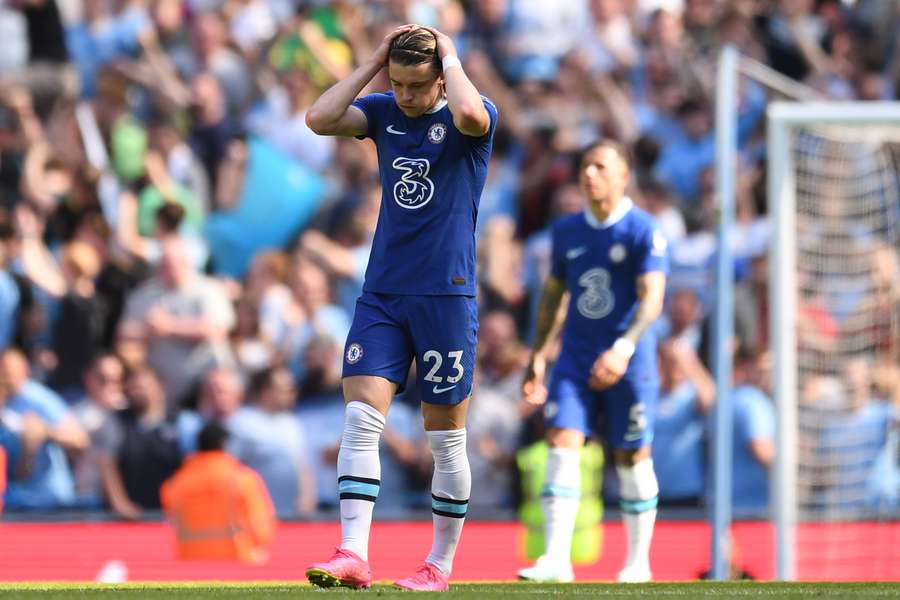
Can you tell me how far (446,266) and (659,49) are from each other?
9356 millimetres

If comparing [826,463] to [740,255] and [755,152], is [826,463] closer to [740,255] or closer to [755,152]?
[740,255]

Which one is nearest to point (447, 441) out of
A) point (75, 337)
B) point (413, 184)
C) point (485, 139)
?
point (413, 184)

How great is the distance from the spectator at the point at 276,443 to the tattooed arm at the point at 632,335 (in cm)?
528

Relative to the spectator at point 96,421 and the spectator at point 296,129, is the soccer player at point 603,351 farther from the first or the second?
the spectator at point 296,129

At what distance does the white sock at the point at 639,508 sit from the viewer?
8844 millimetres

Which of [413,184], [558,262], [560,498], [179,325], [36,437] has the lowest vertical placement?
[560,498]

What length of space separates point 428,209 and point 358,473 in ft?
3.55

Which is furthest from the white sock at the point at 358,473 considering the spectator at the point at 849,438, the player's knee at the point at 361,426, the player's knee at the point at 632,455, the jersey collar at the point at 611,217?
the spectator at the point at 849,438

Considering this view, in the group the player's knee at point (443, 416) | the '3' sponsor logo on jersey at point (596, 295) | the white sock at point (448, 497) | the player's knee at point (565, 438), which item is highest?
the '3' sponsor logo on jersey at point (596, 295)

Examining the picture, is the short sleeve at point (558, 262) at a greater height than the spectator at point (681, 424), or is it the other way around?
the short sleeve at point (558, 262)

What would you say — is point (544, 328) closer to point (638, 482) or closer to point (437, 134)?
point (638, 482)

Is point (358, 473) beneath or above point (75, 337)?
beneath

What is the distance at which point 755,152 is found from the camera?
1475cm

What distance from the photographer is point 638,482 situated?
8852mm
